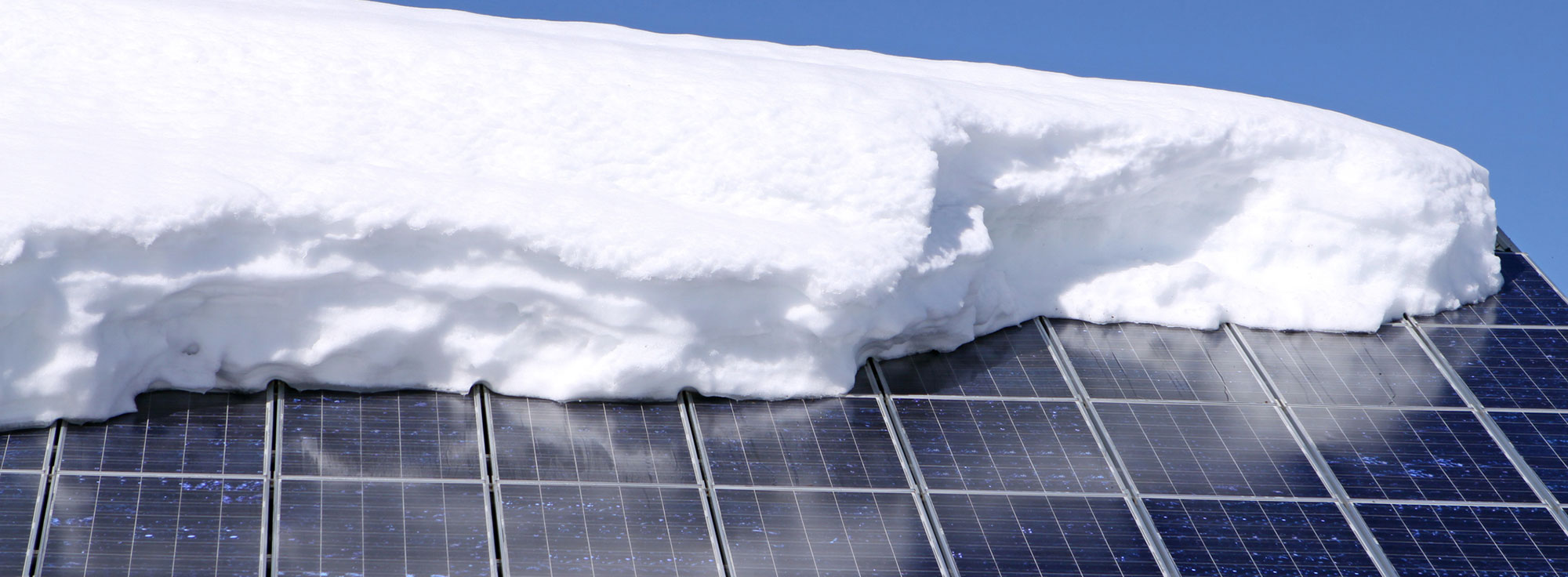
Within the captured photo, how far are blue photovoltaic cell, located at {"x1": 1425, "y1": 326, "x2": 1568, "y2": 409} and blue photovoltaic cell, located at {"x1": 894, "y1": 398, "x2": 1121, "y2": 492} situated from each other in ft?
9.87

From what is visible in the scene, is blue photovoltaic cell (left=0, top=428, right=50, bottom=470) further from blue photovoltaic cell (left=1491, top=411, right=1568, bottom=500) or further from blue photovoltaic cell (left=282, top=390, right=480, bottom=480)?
blue photovoltaic cell (left=1491, top=411, right=1568, bottom=500)

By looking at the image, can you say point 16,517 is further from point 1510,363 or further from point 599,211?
point 1510,363

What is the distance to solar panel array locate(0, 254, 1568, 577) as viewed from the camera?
788 cm

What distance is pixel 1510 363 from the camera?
10891 millimetres

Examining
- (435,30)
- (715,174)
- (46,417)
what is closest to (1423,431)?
(715,174)

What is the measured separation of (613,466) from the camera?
870 cm

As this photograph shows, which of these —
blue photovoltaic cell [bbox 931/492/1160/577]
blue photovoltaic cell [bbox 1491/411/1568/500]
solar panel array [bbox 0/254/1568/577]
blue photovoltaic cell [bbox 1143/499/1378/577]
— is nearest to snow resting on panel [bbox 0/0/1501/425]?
solar panel array [bbox 0/254/1568/577]

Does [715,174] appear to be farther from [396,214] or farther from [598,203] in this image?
[396,214]

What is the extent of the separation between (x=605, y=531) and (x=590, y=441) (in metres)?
0.85

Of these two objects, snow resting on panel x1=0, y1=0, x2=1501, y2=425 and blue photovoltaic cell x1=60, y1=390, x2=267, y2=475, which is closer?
blue photovoltaic cell x1=60, y1=390, x2=267, y2=475

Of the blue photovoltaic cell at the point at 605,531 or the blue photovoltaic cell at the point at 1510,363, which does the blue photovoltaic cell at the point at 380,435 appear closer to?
the blue photovoltaic cell at the point at 605,531

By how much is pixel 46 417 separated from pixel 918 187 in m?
5.15

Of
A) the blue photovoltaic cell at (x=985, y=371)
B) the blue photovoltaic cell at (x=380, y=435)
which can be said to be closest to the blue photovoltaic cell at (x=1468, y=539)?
the blue photovoltaic cell at (x=985, y=371)

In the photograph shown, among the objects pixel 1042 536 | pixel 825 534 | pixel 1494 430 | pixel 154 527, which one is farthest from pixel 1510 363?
pixel 154 527
